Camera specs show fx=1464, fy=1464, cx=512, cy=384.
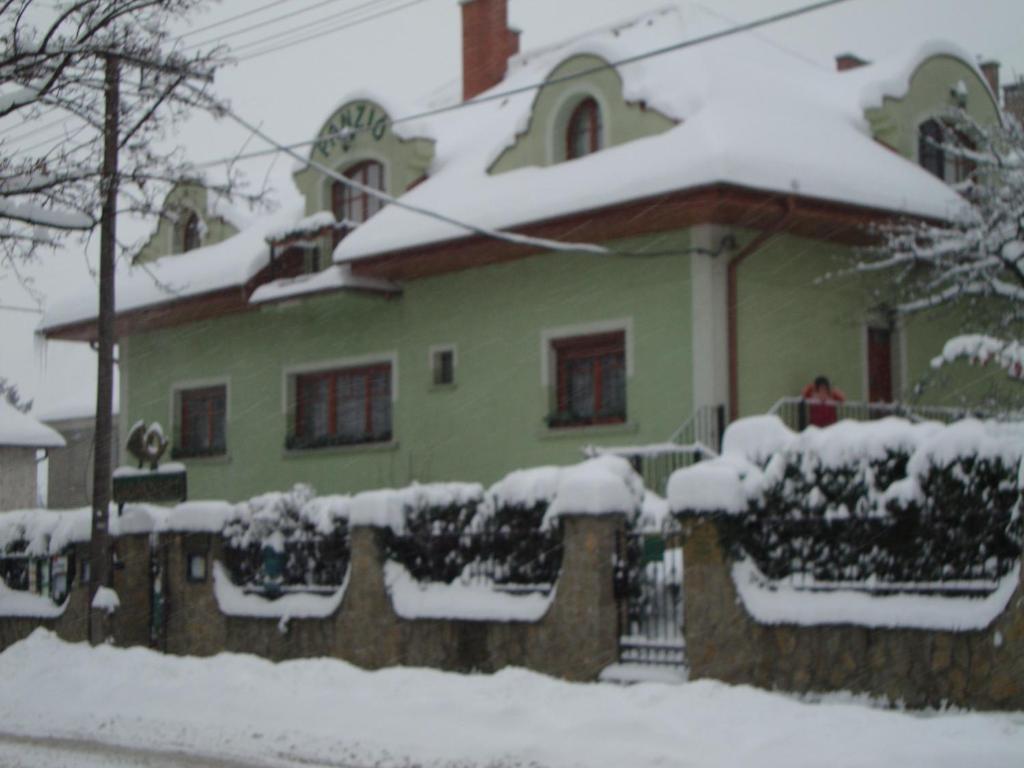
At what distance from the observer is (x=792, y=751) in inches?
334

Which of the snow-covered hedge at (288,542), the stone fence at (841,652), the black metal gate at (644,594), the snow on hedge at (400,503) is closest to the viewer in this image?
the stone fence at (841,652)

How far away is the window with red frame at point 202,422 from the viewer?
25344 mm

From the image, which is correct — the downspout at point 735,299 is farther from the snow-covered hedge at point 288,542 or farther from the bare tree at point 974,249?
the snow-covered hedge at point 288,542

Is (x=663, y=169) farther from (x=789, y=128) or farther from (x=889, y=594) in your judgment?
(x=889, y=594)

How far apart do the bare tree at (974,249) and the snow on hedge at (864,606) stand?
7155mm

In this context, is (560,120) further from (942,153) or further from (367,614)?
(367,614)

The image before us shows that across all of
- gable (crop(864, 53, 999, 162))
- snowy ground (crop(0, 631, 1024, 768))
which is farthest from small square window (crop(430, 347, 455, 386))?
snowy ground (crop(0, 631, 1024, 768))

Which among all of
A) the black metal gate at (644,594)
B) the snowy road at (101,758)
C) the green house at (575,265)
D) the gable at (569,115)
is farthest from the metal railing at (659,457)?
the snowy road at (101,758)

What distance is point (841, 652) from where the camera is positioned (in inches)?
398

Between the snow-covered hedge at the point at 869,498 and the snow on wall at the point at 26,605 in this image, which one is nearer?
the snow-covered hedge at the point at 869,498

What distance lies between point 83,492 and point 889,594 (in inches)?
1355

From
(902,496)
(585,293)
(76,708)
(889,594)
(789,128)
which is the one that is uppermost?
(789,128)

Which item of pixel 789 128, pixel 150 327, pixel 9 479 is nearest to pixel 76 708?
pixel 789 128

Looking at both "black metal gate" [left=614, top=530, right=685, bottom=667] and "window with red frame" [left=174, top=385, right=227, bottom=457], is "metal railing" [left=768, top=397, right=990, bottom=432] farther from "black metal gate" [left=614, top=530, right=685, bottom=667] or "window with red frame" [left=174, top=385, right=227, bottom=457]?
"window with red frame" [left=174, top=385, right=227, bottom=457]
